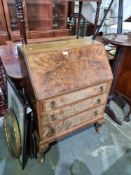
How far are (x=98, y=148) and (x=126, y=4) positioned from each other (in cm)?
230

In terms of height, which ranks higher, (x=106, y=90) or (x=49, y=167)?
(x=106, y=90)

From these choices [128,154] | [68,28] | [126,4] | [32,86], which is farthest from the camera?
[68,28]

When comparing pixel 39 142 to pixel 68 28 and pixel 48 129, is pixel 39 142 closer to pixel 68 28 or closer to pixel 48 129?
pixel 48 129

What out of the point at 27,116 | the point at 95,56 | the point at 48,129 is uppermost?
the point at 95,56

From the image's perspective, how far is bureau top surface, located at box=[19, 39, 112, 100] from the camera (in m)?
1.06

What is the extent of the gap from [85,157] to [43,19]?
2.22m

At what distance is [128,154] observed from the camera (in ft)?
4.98

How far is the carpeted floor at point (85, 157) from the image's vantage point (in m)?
1.36

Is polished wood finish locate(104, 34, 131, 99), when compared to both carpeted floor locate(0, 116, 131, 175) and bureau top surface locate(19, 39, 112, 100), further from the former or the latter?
carpeted floor locate(0, 116, 131, 175)

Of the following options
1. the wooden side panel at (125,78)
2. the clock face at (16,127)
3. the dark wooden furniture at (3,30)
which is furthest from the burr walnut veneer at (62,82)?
the dark wooden furniture at (3,30)

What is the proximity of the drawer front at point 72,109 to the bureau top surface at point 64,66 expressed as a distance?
185 mm

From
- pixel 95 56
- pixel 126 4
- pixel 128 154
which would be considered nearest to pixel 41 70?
pixel 95 56

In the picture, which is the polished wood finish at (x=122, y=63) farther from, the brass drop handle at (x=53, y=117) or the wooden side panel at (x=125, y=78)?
the brass drop handle at (x=53, y=117)

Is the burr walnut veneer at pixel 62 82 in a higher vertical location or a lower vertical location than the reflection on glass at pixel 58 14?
lower
